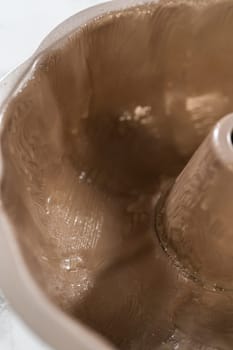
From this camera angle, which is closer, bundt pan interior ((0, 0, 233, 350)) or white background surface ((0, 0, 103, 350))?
bundt pan interior ((0, 0, 233, 350))

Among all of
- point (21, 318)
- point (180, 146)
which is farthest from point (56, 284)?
point (180, 146)

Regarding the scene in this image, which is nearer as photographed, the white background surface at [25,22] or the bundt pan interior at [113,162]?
the bundt pan interior at [113,162]

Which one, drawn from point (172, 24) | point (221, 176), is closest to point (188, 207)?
point (221, 176)

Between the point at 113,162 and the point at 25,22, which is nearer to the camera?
the point at 113,162

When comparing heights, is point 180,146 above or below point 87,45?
below

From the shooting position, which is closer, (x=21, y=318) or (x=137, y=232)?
(x=21, y=318)

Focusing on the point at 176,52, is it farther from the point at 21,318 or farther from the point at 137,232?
the point at 21,318
